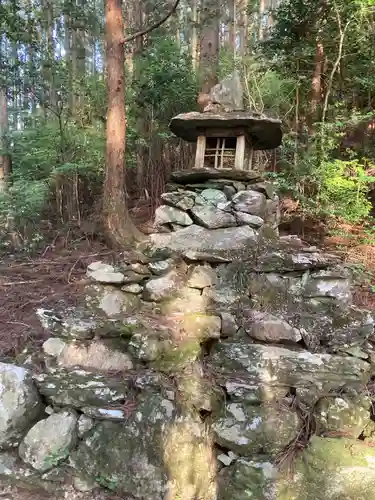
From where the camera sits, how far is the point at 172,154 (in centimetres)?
876

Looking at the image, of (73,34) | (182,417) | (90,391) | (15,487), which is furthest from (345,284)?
(73,34)

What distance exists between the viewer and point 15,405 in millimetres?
3447

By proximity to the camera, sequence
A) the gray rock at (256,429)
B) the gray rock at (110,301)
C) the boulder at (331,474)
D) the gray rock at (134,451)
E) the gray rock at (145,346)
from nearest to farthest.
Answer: the boulder at (331,474) < the gray rock at (134,451) < the gray rock at (256,429) < the gray rock at (145,346) < the gray rock at (110,301)

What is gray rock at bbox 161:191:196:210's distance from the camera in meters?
4.95

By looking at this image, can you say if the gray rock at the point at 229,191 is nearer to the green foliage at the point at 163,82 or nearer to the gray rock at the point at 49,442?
the gray rock at the point at 49,442

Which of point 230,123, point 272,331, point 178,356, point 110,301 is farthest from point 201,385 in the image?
point 230,123

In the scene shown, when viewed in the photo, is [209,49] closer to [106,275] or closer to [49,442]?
[106,275]

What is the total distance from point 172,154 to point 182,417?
6.52m

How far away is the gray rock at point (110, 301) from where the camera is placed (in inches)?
162

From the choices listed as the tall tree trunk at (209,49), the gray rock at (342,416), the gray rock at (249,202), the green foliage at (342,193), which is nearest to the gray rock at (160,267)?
the gray rock at (249,202)

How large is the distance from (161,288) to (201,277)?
0.47 meters

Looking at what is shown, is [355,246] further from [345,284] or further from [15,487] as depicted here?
[15,487]

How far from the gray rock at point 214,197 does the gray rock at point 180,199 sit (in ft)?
0.52

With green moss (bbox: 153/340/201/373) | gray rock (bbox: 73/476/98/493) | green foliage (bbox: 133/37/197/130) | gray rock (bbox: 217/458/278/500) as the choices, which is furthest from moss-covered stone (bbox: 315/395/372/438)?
green foliage (bbox: 133/37/197/130)
